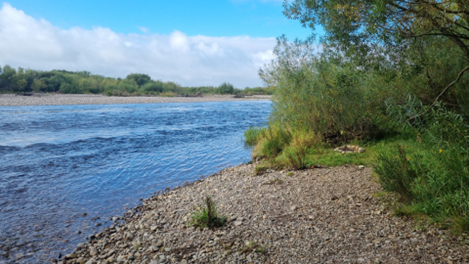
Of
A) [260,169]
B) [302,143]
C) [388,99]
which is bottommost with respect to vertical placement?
[260,169]

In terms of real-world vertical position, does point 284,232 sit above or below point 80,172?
above

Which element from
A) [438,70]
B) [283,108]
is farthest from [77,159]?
[438,70]

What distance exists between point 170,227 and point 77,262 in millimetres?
1539

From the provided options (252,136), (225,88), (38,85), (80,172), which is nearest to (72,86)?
(38,85)

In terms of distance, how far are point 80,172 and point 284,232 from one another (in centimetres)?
855

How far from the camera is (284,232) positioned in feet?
15.8

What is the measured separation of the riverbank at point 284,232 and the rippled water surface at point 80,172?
906 millimetres

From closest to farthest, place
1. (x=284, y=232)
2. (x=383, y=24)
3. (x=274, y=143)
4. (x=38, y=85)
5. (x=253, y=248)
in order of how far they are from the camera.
Result: (x=253, y=248) < (x=284, y=232) < (x=383, y=24) < (x=274, y=143) < (x=38, y=85)

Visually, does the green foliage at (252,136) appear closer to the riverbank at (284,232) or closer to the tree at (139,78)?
the riverbank at (284,232)

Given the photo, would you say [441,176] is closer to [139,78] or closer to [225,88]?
[225,88]

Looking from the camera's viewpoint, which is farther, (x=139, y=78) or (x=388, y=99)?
(x=139, y=78)

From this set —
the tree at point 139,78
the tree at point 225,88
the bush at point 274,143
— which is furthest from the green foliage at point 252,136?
the tree at point 139,78

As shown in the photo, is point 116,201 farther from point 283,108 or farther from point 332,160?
point 283,108

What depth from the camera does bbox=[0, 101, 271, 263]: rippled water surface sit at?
20.8 feet
